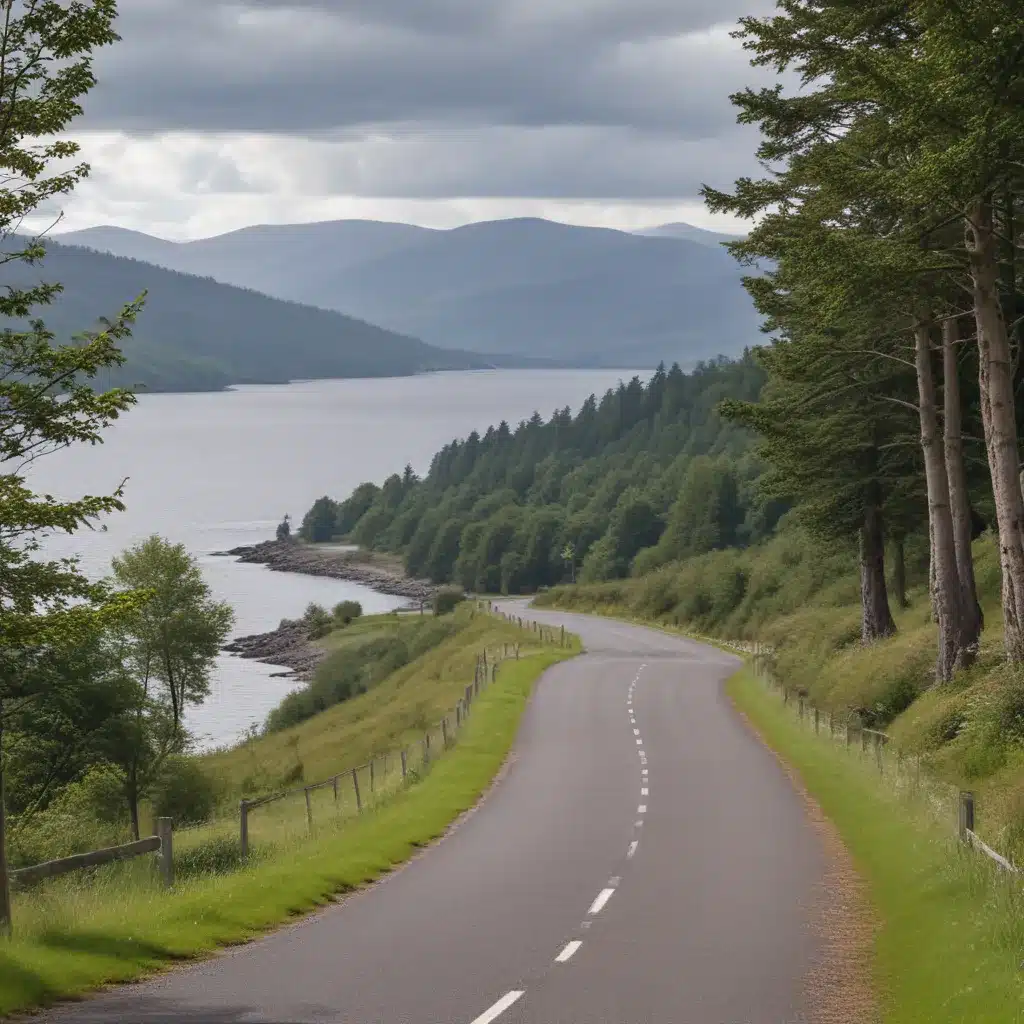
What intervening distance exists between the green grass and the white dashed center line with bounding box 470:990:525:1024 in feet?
10.4

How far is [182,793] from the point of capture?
5569 cm

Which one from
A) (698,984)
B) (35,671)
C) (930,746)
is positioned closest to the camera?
(698,984)

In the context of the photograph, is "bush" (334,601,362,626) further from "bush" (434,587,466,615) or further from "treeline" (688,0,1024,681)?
"treeline" (688,0,1024,681)

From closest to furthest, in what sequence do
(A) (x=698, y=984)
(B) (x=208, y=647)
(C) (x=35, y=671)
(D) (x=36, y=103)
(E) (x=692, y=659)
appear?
(A) (x=698, y=984) < (D) (x=36, y=103) < (C) (x=35, y=671) < (E) (x=692, y=659) < (B) (x=208, y=647)

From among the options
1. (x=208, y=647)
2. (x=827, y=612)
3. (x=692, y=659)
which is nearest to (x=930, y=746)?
(x=827, y=612)

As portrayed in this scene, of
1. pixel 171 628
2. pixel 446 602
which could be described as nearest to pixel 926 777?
pixel 171 628

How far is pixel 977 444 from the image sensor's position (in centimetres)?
3881

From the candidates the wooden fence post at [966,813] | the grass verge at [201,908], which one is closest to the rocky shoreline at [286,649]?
the grass verge at [201,908]

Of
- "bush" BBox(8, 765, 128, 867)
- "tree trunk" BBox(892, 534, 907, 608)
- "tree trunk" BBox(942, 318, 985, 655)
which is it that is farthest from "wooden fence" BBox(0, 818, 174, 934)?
"tree trunk" BBox(892, 534, 907, 608)

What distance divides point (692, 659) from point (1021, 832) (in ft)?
162

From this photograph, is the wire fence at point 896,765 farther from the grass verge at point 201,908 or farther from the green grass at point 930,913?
the grass verge at point 201,908

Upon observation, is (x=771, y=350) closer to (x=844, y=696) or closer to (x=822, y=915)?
(x=844, y=696)

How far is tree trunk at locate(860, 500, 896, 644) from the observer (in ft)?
147

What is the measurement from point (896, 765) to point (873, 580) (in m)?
19.1
